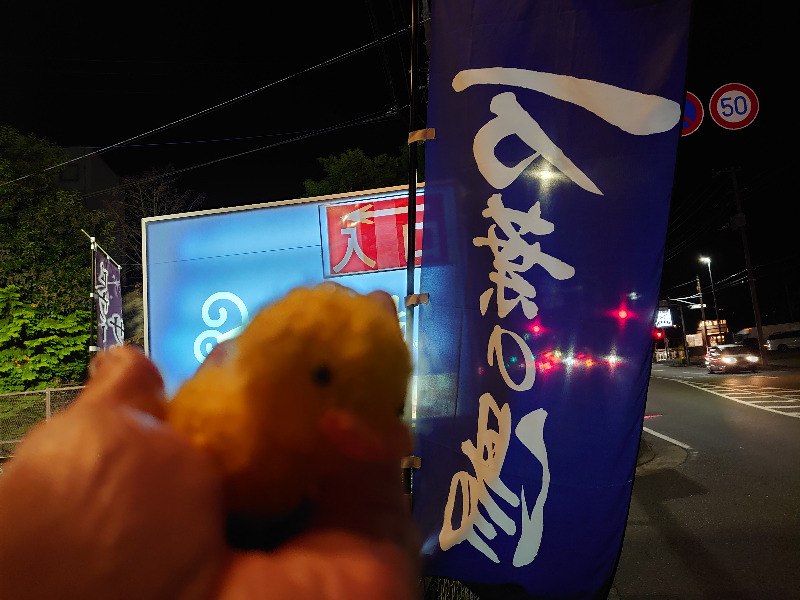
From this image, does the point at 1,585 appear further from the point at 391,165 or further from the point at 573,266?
the point at 391,165

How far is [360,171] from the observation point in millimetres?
22141

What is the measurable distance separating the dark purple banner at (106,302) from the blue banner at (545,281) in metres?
10.4

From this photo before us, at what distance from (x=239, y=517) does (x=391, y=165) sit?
2227 centimetres

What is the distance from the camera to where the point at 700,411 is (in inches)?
616

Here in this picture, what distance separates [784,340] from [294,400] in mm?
58592

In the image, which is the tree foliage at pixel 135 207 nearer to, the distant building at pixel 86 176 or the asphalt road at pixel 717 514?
the distant building at pixel 86 176

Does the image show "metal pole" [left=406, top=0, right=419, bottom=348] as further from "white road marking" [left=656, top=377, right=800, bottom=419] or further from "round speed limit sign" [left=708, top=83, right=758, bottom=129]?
"white road marking" [left=656, top=377, right=800, bottom=419]

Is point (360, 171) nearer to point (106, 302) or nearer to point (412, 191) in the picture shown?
point (106, 302)

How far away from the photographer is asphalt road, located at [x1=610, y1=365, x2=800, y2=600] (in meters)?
4.46

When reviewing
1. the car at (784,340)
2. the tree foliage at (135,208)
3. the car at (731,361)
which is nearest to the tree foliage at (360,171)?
the tree foliage at (135,208)

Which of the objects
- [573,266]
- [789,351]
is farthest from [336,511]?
[789,351]

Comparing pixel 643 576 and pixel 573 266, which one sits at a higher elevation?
pixel 573 266

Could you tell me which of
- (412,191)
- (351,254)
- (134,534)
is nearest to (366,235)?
(351,254)

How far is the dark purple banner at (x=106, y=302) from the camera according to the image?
1055 cm
